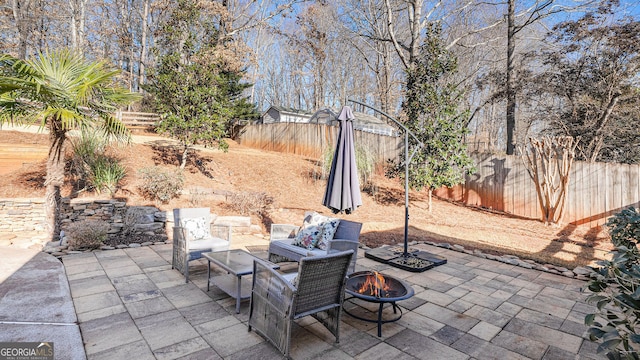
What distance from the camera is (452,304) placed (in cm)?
A: 359

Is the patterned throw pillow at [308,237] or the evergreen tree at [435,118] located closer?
the patterned throw pillow at [308,237]

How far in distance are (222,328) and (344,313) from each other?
47.9 inches

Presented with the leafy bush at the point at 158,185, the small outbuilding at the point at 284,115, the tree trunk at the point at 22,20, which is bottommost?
the leafy bush at the point at 158,185

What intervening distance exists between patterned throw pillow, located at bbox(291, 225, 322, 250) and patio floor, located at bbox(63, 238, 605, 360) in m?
1.24

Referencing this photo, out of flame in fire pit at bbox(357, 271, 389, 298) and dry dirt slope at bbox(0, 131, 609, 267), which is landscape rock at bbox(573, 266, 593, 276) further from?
flame in fire pit at bbox(357, 271, 389, 298)

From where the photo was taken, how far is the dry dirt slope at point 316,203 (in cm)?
652

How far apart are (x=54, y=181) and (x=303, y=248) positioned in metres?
4.35

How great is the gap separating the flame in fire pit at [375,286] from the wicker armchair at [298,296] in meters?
0.34

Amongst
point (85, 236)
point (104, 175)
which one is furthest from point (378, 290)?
point (104, 175)

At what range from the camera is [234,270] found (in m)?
3.40

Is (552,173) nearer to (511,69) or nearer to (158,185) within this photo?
(511,69)

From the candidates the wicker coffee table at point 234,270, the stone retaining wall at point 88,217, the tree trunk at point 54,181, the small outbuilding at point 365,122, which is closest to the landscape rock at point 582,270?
the wicker coffee table at point 234,270

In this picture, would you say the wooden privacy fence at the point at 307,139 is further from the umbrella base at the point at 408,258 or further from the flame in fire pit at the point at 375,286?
the flame in fire pit at the point at 375,286

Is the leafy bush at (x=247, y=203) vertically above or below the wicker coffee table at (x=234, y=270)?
above
